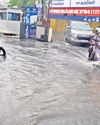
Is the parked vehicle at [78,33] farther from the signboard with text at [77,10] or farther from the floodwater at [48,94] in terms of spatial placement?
the floodwater at [48,94]

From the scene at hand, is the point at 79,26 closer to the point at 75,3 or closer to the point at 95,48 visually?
the point at 95,48

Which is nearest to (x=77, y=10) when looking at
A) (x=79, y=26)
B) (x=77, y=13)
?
(x=77, y=13)

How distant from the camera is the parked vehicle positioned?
29.8m

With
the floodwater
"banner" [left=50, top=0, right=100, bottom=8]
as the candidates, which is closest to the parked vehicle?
"banner" [left=50, top=0, right=100, bottom=8]

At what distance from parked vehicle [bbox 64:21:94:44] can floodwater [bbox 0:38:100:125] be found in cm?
1281

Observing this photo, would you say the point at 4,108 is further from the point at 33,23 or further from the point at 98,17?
the point at 98,17

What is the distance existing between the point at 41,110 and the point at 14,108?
524mm

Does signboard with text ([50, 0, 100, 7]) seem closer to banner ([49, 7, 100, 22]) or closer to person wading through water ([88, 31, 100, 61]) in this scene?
banner ([49, 7, 100, 22])

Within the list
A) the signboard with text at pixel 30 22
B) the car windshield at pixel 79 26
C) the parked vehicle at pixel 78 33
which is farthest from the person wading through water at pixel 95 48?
the signboard with text at pixel 30 22

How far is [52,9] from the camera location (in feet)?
170

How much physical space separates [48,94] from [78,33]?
19790 millimetres

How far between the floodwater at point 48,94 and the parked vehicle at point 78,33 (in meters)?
12.8

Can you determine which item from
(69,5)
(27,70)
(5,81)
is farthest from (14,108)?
(69,5)

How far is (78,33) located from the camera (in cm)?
3011
